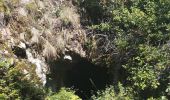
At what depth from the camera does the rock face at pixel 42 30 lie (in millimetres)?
10508

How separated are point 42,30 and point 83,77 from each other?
3.63 meters

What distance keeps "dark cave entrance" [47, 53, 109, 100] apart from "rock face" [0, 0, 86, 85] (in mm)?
846

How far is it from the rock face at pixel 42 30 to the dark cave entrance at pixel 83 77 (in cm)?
85

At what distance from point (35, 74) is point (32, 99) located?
0.67 meters

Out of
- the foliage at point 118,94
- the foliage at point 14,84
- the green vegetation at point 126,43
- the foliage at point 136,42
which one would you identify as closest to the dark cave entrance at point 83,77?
the green vegetation at point 126,43

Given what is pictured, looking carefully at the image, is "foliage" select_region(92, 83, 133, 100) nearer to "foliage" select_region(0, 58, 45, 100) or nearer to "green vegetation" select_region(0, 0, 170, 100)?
"green vegetation" select_region(0, 0, 170, 100)

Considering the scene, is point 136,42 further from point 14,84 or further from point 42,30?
point 14,84

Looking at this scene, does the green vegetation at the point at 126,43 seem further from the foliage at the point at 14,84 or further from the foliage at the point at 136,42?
the foliage at the point at 14,84

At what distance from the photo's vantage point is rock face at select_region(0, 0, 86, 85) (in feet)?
34.5

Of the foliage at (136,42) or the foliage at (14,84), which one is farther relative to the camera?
the foliage at (136,42)

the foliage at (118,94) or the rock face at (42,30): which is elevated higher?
the rock face at (42,30)

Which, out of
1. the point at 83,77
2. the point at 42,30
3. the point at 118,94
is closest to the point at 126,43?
the point at 118,94

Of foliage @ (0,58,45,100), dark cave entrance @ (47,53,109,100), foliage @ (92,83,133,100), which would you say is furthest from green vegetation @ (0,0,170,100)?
dark cave entrance @ (47,53,109,100)

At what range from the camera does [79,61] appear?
514 inches
